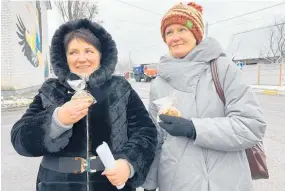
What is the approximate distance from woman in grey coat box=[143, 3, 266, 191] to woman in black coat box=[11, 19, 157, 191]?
19 cm

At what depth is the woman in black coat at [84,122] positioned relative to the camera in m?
1.60

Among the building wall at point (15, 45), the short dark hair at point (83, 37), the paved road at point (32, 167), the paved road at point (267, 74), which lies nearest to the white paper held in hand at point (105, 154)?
the short dark hair at point (83, 37)

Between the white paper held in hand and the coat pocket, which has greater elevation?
the white paper held in hand

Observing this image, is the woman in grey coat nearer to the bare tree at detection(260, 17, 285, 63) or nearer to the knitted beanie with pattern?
the knitted beanie with pattern

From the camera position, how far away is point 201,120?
5.07 ft

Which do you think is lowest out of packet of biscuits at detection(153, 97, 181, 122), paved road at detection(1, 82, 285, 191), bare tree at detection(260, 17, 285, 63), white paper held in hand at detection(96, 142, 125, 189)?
paved road at detection(1, 82, 285, 191)

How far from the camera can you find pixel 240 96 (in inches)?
60.1

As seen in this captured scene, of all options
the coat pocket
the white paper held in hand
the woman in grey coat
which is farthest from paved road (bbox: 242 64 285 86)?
the white paper held in hand

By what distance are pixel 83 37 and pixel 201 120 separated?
0.91m

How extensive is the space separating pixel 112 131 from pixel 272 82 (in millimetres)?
21319

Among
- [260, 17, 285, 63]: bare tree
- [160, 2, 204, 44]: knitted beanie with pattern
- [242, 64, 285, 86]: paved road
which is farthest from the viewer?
[260, 17, 285, 63]: bare tree

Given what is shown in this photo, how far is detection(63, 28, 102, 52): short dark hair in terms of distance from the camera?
5.80 feet

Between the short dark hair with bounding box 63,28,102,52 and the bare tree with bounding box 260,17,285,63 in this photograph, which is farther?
the bare tree with bounding box 260,17,285,63

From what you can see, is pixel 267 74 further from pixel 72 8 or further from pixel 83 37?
pixel 83 37
